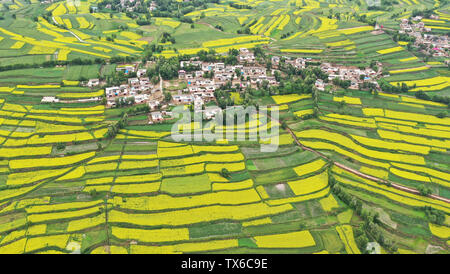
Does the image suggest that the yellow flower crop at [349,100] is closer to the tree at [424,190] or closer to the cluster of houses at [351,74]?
the cluster of houses at [351,74]

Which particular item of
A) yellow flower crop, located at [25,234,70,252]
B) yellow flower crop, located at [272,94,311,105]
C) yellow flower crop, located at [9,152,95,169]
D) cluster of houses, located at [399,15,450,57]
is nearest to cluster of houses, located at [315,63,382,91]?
yellow flower crop, located at [272,94,311,105]

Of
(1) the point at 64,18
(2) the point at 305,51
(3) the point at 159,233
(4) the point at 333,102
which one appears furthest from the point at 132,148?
(1) the point at 64,18

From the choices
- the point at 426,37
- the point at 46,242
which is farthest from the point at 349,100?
the point at 46,242

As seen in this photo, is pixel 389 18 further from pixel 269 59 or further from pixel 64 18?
pixel 64 18

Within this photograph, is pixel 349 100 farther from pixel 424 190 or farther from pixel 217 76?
pixel 217 76

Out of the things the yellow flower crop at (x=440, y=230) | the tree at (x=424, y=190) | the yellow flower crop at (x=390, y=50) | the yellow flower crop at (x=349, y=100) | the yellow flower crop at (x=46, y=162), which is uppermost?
the yellow flower crop at (x=390, y=50)

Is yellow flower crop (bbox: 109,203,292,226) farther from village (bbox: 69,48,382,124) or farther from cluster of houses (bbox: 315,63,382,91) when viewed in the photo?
cluster of houses (bbox: 315,63,382,91)

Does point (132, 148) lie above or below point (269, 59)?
below

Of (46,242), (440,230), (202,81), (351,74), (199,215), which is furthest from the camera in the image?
(351,74)

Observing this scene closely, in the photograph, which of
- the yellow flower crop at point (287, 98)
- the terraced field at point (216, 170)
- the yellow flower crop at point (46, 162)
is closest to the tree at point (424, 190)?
the terraced field at point (216, 170)
